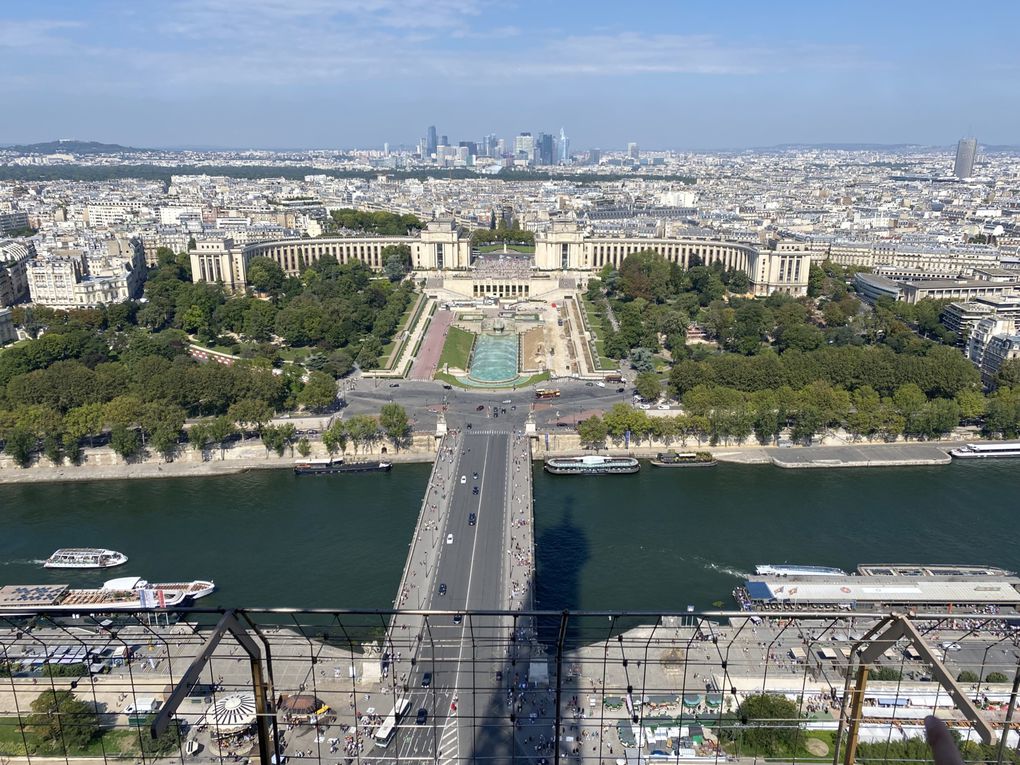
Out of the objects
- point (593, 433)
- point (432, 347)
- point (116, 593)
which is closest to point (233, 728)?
point (116, 593)

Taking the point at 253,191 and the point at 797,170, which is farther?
the point at 797,170

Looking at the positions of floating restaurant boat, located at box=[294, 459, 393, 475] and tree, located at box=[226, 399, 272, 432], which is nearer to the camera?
floating restaurant boat, located at box=[294, 459, 393, 475]

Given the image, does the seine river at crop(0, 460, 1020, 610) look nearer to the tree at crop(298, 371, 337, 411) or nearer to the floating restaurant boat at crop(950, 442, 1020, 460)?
the floating restaurant boat at crop(950, 442, 1020, 460)

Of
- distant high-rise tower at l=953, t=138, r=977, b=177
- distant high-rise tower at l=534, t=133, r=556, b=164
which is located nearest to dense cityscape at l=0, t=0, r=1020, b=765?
distant high-rise tower at l=953, t=138, r=977, b=177

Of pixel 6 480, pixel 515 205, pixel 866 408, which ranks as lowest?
pixel 6 480

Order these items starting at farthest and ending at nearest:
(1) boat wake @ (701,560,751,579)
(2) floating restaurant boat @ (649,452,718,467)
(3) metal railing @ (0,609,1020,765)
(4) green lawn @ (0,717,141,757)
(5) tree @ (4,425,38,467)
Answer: (2) floating restaurant boat @ (649,452,718,467), (5) tree @ (4,425,38,467), (1) boat wake @ (701,560,751,579), (4) green lawn @ (0,717,141,757), (3) metal railing @ (0,609,1020,765)

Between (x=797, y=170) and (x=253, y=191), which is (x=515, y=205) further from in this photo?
(x=797, y=170)

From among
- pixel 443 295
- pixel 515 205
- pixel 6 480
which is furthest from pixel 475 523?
pixel 515 205
